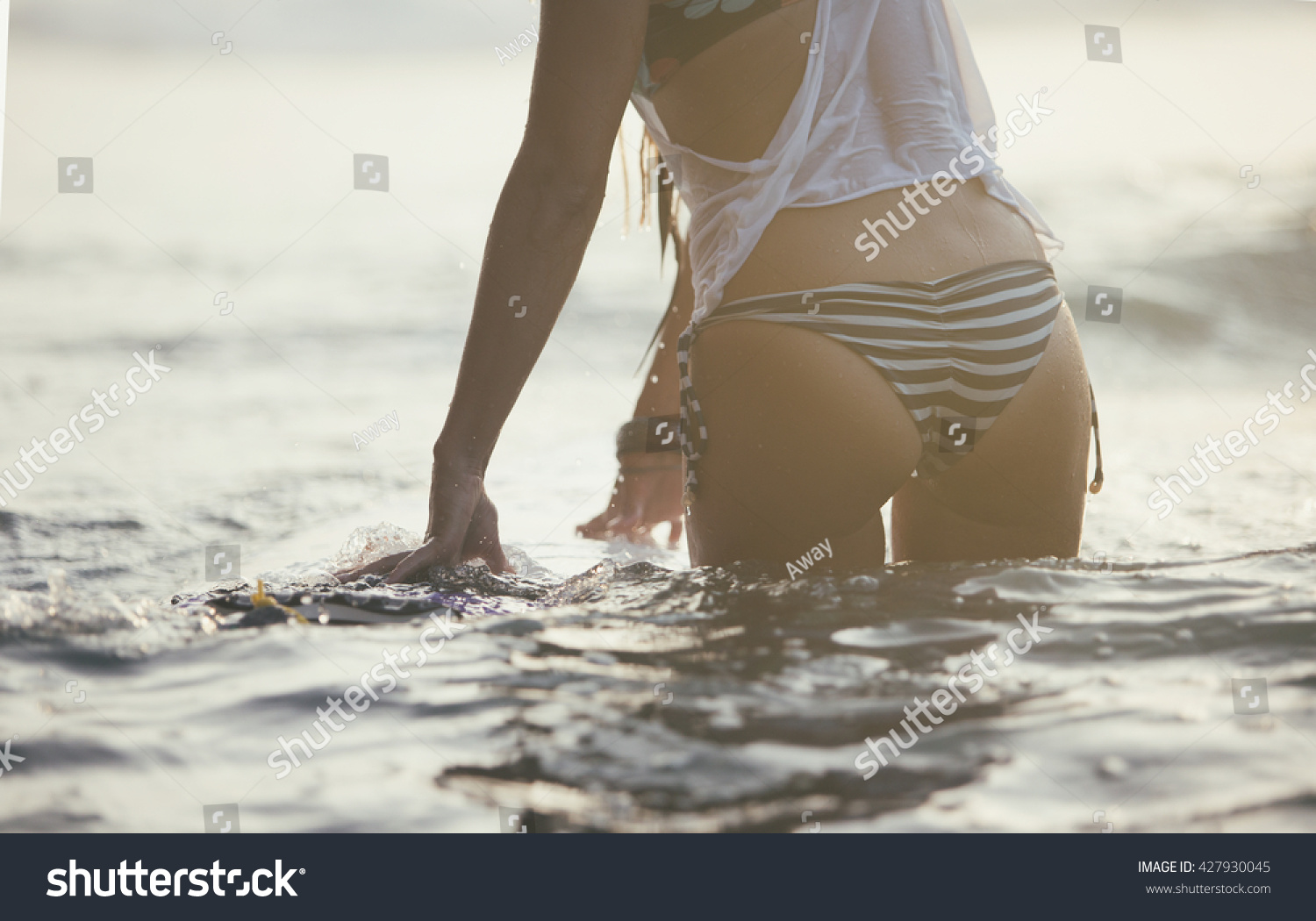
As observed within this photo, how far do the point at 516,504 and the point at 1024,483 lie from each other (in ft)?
9.60

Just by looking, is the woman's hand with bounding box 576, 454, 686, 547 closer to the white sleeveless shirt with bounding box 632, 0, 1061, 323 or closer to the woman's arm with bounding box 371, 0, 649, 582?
the woman's arm with bounding box 371, 0, 649, 582

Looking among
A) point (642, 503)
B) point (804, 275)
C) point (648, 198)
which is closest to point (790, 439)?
point (804, 275)

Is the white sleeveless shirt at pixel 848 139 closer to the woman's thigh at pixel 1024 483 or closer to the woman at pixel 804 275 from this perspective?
the woman at pixel 804 275

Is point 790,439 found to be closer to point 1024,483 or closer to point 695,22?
point 1024,483

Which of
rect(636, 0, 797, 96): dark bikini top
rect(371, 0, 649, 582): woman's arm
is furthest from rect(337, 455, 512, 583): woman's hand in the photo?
rect(636, 0, 797, 96): dark bikini top

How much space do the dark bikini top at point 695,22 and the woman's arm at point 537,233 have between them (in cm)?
6

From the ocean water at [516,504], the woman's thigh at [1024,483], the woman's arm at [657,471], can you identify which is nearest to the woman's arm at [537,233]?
the ocean water at [516,504]

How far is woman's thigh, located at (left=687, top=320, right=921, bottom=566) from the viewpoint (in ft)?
4.44

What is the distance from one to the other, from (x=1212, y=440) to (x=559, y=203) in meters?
5.40

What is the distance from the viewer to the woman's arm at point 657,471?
2492 mm

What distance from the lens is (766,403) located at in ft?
4.51

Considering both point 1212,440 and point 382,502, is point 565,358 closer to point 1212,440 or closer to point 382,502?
point 382,502
